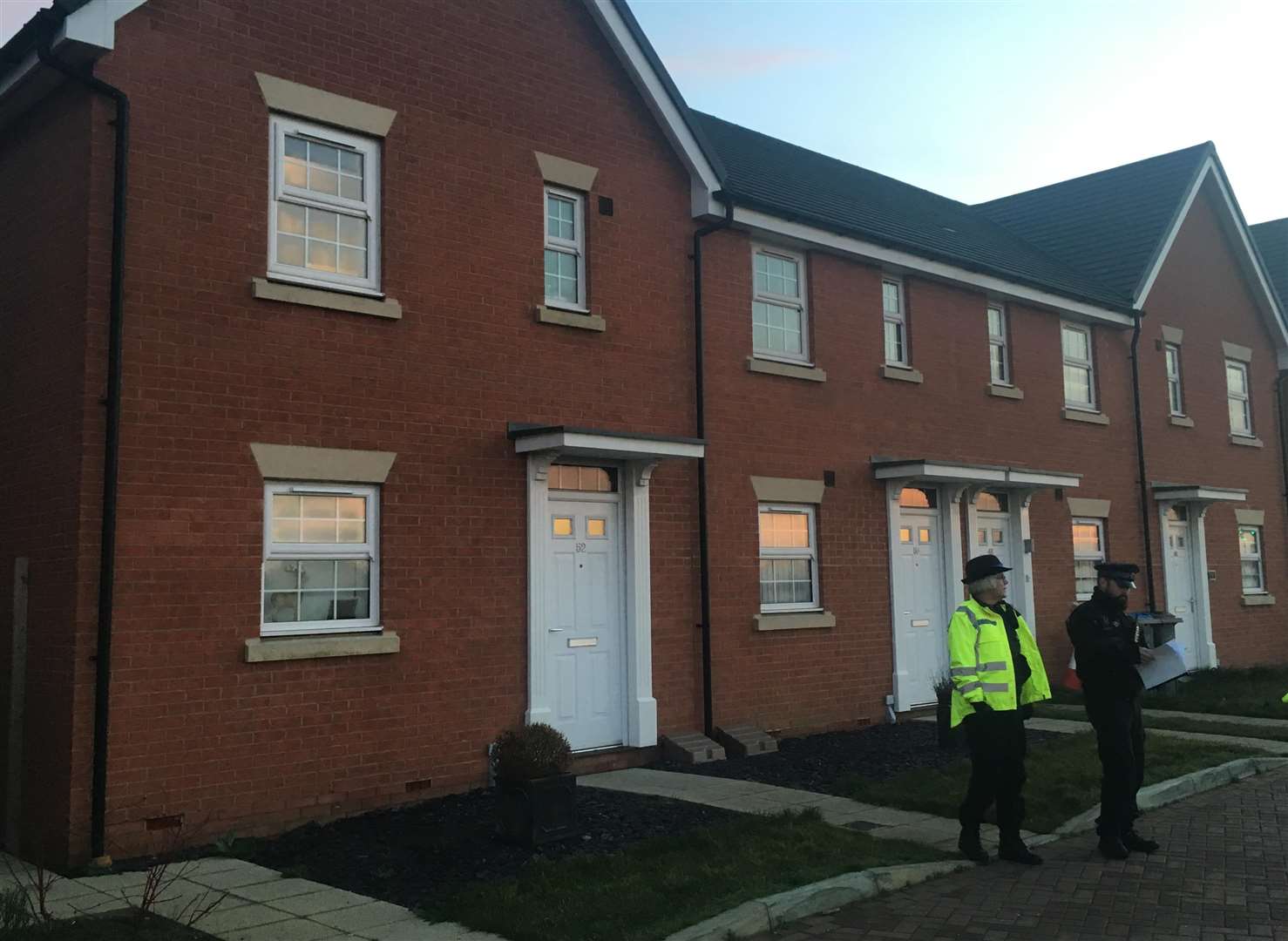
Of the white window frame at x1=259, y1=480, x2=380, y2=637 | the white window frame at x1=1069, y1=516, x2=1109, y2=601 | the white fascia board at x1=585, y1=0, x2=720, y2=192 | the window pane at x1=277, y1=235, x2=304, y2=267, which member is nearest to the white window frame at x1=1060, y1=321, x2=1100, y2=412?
the white window frame at x1=1069, y1=516, x2=1109, y2=601

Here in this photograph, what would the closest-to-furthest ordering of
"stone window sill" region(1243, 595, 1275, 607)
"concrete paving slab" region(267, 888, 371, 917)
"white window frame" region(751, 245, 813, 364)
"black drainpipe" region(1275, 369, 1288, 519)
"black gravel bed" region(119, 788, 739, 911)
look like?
"concrete paving slab" region(267, 888, 371, 917)
"black gravel bed" region(119, 788, 739, 911)
"white window frame" region(751, 245, 813, 364)
"stone window sill" region(1243, 595, 1275, 607)
"black drainpipe" region(1275, 369, 1288, 519)

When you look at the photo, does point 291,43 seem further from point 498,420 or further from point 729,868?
point 729,868

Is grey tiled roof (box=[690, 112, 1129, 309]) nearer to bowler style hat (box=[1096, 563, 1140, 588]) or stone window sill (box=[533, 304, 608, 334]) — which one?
stone window sill (box=[533, 304, 608, 334])

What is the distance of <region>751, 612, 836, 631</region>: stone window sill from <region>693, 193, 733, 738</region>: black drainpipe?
2.58ft

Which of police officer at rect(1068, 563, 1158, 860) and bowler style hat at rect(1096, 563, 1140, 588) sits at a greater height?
bowler style hat at rect(1096, 563, 1140, 588)

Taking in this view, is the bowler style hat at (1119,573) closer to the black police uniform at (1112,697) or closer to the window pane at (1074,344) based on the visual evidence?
the black police uniform at (1112,697)

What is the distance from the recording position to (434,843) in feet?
26.7

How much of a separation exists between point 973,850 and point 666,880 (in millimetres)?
2173

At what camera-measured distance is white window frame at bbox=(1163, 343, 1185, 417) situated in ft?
67.3

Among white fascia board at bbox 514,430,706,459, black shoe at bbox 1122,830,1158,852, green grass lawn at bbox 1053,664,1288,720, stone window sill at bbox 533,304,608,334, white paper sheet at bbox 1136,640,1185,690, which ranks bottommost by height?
black shoe at bbox 1122,830,1158,852

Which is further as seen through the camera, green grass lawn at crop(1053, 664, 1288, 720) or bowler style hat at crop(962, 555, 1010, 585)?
green grass lawn at crop(1053, 664, 1288, 720)

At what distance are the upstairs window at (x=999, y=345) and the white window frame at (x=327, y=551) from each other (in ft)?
33.5

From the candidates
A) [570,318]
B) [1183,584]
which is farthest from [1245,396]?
[570,318]

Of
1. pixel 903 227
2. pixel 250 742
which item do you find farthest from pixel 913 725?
pixel 250 742
